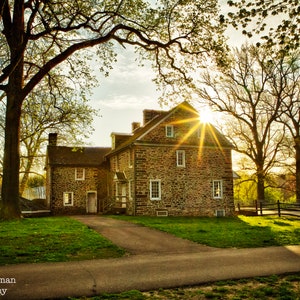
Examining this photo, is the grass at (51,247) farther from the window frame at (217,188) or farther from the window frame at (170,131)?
the window frame at (217,188)

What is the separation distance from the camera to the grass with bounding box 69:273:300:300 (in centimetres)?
625

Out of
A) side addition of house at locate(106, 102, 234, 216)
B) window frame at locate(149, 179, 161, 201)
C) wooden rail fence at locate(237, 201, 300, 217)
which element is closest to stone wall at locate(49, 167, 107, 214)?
side addition of house at locate(106, 102, 234, 216)

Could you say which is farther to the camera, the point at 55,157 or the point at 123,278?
the point at 55,157

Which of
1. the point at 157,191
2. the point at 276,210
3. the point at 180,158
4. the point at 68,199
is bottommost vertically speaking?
the point at 276,210

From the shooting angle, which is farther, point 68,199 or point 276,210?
point 68,199

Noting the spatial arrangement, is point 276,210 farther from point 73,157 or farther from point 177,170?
point 73,157

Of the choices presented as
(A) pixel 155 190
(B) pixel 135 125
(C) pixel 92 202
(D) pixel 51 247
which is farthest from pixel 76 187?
(D) pixel 51 247

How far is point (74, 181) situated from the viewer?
36.0 m

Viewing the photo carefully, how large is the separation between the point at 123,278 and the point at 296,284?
3566mm

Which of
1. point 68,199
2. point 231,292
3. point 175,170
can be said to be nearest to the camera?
point 231,292

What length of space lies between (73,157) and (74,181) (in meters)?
2.81

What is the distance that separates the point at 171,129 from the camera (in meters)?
29.7

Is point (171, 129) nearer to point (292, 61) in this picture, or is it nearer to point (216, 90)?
point (216, 90)

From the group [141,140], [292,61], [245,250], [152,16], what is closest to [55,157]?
[141,140]
